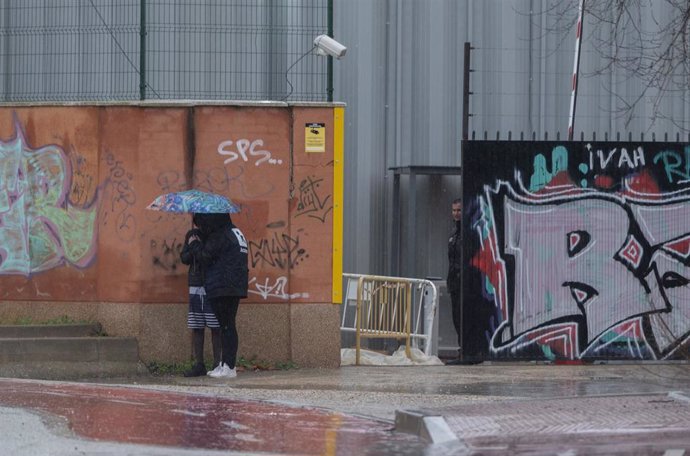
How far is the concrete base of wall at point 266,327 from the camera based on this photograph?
524 inches

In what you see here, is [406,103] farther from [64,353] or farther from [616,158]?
[64,353]

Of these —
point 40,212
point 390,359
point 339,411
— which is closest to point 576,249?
point 390,359

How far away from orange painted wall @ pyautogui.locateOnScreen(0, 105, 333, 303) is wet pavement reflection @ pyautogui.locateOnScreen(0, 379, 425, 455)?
7.83 feet

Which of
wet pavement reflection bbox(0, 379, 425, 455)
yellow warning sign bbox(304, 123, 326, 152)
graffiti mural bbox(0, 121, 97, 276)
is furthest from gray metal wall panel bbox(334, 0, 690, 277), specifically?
wet pavement reflection bbox(0, 379, 425, 455)

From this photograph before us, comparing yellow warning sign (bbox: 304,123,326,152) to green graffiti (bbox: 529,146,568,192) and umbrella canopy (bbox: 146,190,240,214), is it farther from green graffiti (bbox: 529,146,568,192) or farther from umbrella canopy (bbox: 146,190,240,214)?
green graffiti (bbox: 529,146,568,192)

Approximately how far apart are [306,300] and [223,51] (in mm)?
3107

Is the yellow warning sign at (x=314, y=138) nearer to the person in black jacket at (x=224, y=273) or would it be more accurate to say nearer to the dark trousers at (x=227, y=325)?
the person in black jacket at (x=224, y=273)

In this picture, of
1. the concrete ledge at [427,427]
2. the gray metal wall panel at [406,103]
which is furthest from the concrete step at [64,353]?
the gray metal wall panel at [406,103]

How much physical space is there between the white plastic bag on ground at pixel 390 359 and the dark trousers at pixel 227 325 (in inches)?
72.0

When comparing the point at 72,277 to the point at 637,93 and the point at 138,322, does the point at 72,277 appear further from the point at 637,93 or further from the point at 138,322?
the point at 637,93

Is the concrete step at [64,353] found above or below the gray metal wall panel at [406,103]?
below

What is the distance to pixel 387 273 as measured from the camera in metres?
17.9

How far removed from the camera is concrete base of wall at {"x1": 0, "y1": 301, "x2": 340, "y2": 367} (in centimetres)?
1331

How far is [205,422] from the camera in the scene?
9086 millimetres
